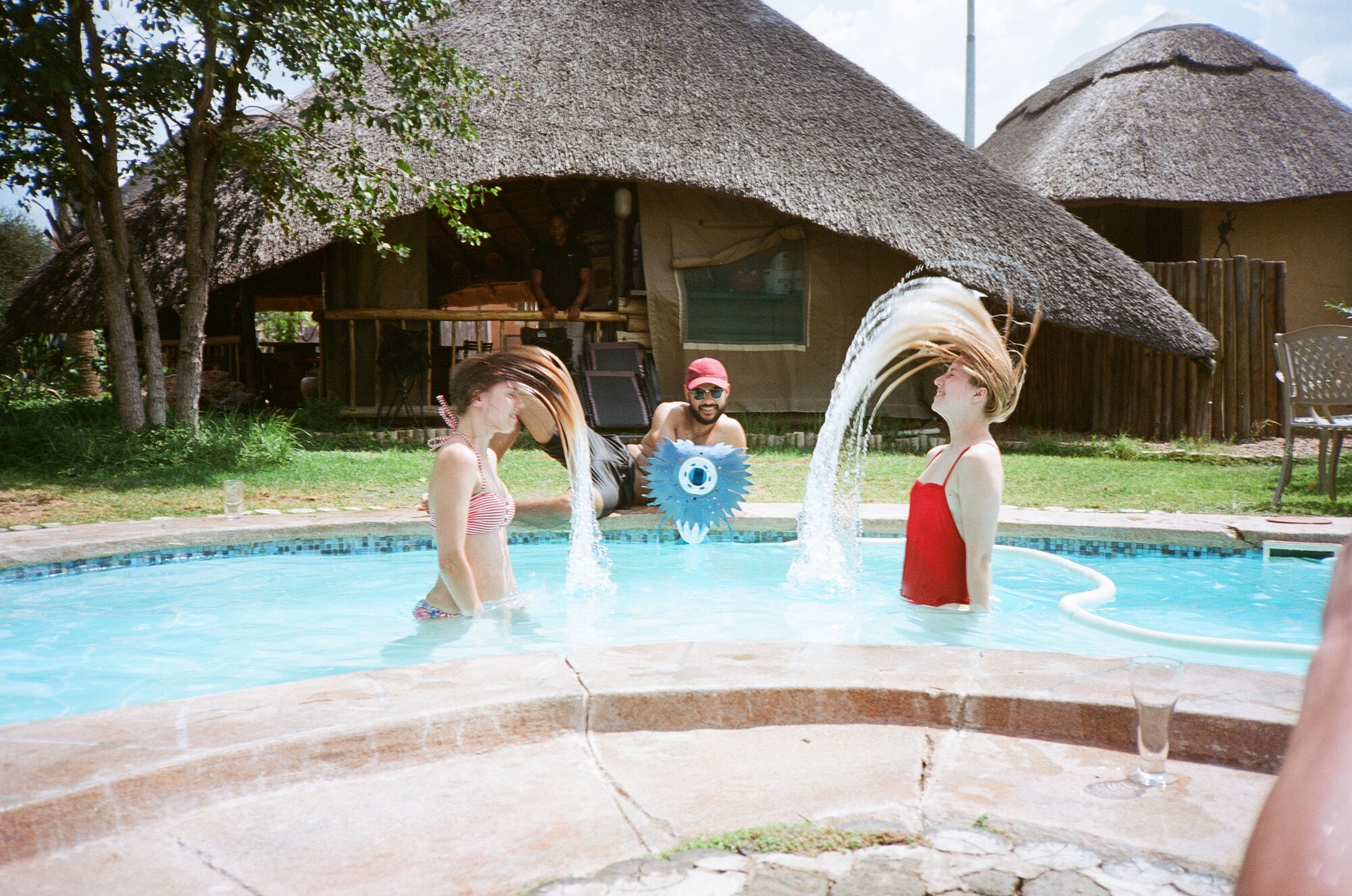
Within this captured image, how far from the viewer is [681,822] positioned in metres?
2.27

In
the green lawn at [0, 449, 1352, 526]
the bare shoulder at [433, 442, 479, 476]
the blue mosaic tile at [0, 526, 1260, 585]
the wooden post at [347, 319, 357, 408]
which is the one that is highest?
the wooden post at [347, 319, 357, 408]

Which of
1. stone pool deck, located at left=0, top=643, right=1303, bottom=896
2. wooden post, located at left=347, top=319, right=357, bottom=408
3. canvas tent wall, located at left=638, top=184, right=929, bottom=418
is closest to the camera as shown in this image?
stone pool deck, located at left=0, top=643, right=1303, bottom=896

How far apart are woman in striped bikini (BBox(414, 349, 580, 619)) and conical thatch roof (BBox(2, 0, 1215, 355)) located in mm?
7387

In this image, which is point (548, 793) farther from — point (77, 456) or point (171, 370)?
point (171, 370)

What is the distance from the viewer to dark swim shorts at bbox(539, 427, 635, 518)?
19.3ft

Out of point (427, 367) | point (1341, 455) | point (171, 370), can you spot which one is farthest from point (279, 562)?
point (171, 370)

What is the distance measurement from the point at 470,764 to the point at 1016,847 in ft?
4.35

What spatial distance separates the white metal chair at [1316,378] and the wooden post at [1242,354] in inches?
187

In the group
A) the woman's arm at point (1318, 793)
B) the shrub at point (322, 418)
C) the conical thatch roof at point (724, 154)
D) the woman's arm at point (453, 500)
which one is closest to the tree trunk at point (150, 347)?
the conical thatch roof at point (724, 154)

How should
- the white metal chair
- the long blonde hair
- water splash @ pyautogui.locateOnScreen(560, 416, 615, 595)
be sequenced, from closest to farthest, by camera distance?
the long blonde hair, water splash @ pyautogui.locateOnScreen(560, 416, 615, 595), the white metal chair

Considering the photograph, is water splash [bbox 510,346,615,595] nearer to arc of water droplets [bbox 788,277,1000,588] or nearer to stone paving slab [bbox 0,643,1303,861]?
arc of water droplets [bbox 788,277,1000,588]

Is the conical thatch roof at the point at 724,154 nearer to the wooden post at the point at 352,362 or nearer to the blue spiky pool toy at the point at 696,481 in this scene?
the wooden post at the point at 352,362

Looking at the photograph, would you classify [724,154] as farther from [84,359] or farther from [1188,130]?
[84,359]

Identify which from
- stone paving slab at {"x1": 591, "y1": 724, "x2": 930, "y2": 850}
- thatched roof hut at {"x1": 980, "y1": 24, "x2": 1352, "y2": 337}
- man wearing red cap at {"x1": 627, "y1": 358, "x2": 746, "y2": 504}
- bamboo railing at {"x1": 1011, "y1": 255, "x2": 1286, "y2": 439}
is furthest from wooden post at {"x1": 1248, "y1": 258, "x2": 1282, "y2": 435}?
stone paving slab at {"x1": 591, "y1": 724, "x2": 930, "y2": 850}
